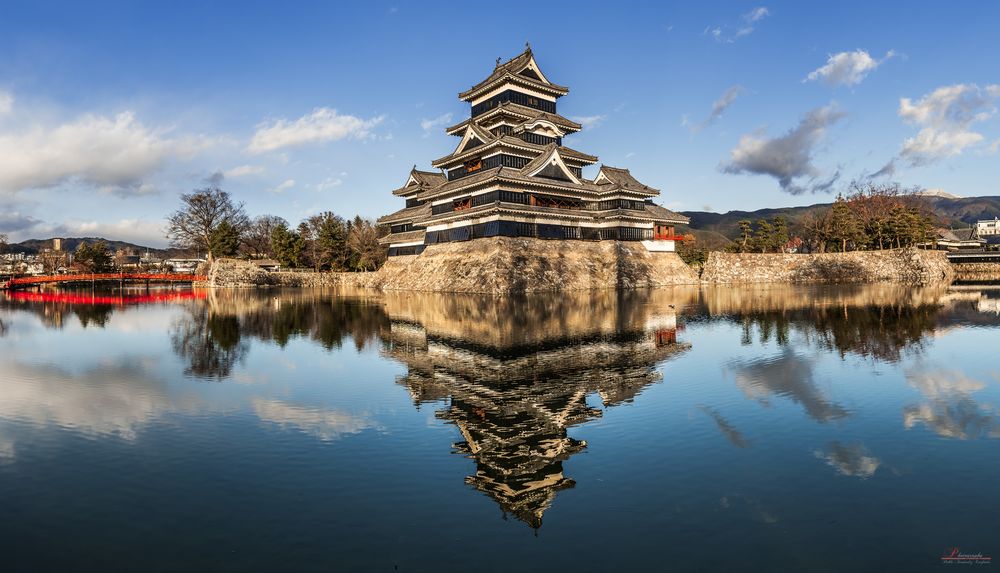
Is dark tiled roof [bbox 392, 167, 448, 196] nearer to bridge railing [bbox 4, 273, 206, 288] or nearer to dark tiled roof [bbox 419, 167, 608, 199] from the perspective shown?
dark tiled roof [bbox 419, 167, 608, 199]

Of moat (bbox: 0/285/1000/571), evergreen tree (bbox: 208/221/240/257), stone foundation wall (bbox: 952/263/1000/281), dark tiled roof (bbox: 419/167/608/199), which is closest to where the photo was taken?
moat (bbox: 0/285/1000/571)

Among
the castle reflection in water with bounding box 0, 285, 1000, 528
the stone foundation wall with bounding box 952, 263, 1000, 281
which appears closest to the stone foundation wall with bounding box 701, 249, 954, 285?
the stone foundation wall with bounding box 952, 263, 1000, 281

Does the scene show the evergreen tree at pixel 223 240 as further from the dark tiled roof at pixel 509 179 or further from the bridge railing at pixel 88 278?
the dark tiled roof at pixel 509 179

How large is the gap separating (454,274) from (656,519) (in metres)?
49.2

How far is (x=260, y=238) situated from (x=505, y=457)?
124m

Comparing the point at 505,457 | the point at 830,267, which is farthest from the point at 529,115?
the point at 505,457

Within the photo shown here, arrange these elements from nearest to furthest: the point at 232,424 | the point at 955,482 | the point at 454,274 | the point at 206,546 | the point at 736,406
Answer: the point at 206,546 < the point at 955,482 < the point at 232,424 < the point at 736,406 < the point at 454,274

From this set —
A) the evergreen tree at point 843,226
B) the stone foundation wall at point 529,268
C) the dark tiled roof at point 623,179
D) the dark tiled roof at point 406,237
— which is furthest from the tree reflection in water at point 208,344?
the evergreen tree at point 843,226

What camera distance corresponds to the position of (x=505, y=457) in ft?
29.3

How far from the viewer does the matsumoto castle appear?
55781 mm

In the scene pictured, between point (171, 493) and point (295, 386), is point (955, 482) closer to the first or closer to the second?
point (171, 493)

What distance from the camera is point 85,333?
2705cm

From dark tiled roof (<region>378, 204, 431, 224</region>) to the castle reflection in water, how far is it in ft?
98.4

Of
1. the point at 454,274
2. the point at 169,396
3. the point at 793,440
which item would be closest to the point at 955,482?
the point at 793,440
